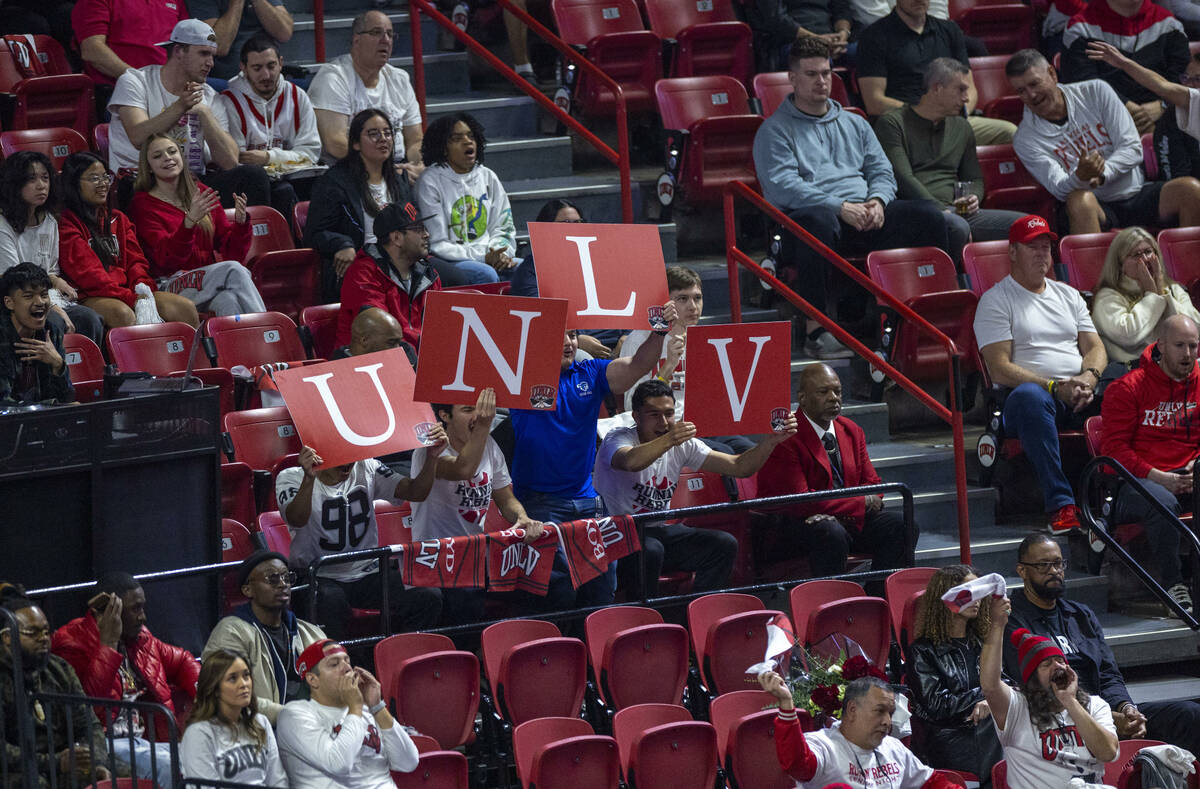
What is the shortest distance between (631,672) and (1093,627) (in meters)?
2.01

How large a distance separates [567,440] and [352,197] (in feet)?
6.94

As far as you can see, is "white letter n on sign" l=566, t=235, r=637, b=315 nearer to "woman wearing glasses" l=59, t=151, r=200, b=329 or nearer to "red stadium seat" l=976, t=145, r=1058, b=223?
"woman wearing glasses" l=59, t=151, r=200, b=329

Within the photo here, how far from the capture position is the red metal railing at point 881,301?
8.90m

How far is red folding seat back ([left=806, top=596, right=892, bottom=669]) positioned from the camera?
799cm

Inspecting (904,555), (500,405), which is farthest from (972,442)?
(500,405)

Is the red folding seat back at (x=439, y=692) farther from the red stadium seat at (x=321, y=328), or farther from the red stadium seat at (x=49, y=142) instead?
the red stadium seat at (x=49, y=142)

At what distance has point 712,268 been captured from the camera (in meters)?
10.6

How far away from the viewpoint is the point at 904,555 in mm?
8672

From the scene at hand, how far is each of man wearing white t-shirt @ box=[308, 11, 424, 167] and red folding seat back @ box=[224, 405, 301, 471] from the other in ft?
7.62

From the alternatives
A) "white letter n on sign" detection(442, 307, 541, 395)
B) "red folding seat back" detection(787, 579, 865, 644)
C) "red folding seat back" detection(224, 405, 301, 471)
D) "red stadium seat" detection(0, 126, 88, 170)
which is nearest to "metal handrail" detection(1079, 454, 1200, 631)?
"red folding seat back" detection(787, 579, 865, 644)

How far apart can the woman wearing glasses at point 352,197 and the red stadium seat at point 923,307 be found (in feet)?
8.45

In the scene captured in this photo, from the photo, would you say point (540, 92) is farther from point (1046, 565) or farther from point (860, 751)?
point (860, 751)

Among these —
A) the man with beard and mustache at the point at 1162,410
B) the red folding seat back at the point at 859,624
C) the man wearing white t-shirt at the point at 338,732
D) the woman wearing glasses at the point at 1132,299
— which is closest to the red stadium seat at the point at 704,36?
the woman wearing glasses at the point at 1132,299

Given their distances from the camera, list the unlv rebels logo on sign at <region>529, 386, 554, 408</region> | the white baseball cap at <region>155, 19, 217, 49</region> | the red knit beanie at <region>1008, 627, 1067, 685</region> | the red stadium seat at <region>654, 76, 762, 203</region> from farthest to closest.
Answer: the red stadium seat at <region>654, 76, 762, 203</region>
the white baseball cap at <region>155, 19, 217, 49</region>
the unlv rebels logo on sign at <region>529, 386, 554, 408</region>
the red knit beanie at <region>1008, 627, 1067, 685</region>
